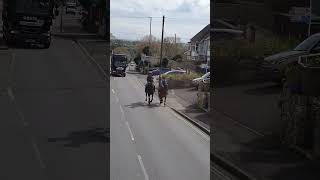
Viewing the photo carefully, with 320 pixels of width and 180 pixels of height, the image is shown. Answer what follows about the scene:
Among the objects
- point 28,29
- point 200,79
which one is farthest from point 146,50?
point 28,29

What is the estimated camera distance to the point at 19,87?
3572mm

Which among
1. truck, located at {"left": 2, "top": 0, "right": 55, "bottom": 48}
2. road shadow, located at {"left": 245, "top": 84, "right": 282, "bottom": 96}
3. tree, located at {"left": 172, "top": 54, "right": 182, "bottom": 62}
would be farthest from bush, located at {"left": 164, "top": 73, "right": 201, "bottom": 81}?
truck, located at {"left": 2, "top": 0, "right": 55, "bottom": 48}

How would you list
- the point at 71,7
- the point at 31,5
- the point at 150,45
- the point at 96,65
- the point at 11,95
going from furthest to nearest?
the point at 150,45
the point at 71,7
the point at 96,65
the point at 31,5
the point at 11,95

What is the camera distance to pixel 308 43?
3.73 metres

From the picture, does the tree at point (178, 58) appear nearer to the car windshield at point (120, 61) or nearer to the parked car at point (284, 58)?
the car windshield at point (120, 61)

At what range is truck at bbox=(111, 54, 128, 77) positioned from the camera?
3873 millimetres

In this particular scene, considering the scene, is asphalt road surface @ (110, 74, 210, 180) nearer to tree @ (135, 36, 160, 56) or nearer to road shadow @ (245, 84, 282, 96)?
tree @ (135, 36, 160, 56)

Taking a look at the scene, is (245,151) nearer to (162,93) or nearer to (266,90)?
(266,90)

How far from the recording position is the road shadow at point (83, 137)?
142 inches

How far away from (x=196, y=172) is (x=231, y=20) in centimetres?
131

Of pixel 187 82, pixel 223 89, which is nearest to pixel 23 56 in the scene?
pixel 187 82

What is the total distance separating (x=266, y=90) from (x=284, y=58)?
1.02 ft

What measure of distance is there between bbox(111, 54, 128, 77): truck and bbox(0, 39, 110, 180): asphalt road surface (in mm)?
207

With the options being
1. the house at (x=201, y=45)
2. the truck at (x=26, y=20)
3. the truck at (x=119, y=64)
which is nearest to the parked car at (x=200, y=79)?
the house at (x=201, y=45)
